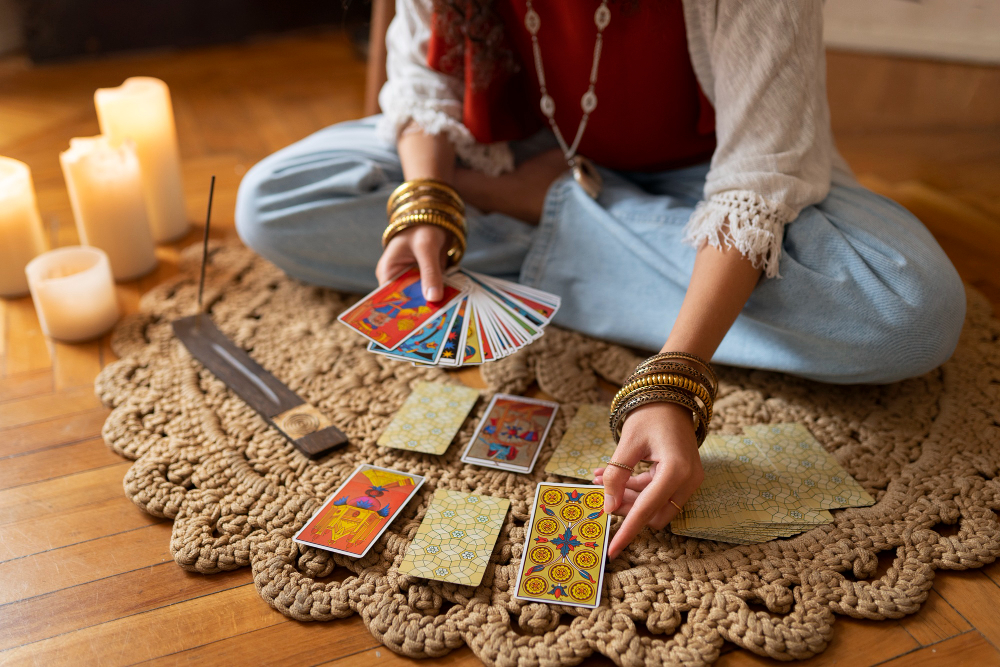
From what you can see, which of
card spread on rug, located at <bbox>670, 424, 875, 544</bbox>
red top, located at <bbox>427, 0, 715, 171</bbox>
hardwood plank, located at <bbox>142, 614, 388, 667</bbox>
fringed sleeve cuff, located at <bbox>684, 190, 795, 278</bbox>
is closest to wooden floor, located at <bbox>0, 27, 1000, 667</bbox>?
hardwood plank, located at <bbox>142, 614, 388, 667</bbox>

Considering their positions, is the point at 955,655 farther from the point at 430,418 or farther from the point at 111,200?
the point at 111,200

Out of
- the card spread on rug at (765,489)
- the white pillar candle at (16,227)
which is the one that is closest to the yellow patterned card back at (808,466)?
the card spread on rug at (765,489)

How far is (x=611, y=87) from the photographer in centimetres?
122

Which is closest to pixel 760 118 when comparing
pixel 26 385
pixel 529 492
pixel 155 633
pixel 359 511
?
pixel 529 492

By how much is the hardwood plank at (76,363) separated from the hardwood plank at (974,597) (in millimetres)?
1279

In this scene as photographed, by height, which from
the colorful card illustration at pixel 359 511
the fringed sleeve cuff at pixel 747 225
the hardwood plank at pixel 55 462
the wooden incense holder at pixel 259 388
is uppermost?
the fringed sleeve cuff at pixel 747 225

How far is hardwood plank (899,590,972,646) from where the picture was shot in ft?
2.73

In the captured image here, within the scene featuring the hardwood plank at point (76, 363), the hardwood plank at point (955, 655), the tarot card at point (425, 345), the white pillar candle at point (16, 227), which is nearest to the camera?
the hardwood plank at point (955, 655)

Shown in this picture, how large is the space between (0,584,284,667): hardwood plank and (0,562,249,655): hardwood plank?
0.01 metres

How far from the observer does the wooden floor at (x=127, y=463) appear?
2.72ft

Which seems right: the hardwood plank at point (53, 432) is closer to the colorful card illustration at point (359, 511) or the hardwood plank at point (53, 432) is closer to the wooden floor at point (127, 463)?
the wooden floor at point (127, 463)

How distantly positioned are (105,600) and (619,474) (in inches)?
24.6

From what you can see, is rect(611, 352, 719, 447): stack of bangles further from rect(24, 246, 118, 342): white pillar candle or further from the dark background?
the dark background

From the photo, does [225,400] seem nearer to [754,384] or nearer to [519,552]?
[519,552]
